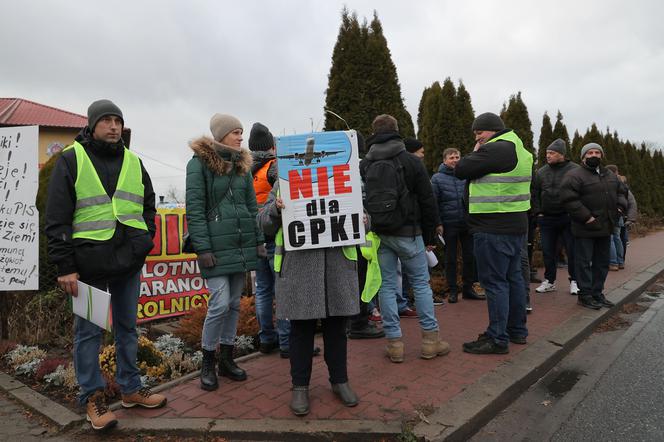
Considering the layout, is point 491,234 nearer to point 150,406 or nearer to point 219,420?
point 219,420

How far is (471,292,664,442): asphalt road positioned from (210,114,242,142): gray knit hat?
2.79m

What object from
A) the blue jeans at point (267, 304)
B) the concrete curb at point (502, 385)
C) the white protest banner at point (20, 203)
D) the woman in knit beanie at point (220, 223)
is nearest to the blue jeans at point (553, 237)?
the concrete curb at point (502, 385)

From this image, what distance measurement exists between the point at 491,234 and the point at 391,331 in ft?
4.15

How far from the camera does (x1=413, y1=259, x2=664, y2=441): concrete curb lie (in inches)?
113

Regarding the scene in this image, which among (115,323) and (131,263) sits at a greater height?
(131,263)

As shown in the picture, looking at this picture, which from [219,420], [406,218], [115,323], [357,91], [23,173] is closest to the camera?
[219,420]

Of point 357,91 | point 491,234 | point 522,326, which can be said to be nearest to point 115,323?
point 491,234

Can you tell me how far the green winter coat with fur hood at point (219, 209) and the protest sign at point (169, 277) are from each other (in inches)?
93.7

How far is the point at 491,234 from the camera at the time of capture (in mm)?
4203

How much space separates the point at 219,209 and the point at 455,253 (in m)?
3.87

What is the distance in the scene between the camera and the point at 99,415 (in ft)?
9.86

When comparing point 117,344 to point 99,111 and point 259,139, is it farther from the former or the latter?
point 259,139

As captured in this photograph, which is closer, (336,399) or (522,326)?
(336,399)

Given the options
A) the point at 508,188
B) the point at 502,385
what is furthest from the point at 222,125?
the point at 502,385
